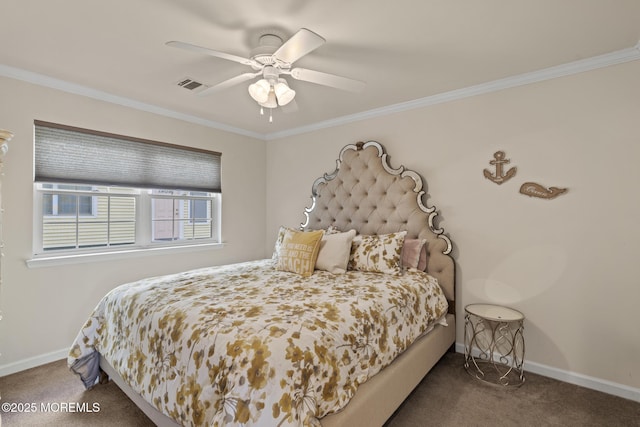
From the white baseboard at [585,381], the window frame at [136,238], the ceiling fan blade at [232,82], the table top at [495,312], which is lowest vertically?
the white baseboard at [585,381]

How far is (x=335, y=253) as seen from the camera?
273 centimetres

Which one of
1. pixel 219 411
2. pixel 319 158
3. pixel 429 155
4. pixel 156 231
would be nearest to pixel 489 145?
pixel 429 155

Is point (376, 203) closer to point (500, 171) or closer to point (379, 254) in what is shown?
point (379, 254)

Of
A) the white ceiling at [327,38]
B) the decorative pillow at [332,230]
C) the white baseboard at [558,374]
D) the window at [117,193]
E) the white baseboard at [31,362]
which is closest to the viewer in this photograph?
the white ceiling at [327,38]

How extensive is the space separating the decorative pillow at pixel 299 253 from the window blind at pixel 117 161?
1532 mm

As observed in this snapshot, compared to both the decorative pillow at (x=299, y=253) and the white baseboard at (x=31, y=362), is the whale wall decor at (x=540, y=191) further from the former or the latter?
the white baseboard at (x=31, y=362)

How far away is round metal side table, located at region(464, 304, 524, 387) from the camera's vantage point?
2379 millimetres

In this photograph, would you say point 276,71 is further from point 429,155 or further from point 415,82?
point 429,155

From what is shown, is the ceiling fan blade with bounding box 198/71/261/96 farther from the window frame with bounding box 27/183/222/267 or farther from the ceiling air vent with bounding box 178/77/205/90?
the window frame with bounding box 27/183/222/267

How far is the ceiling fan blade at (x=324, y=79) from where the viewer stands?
76.3 inches

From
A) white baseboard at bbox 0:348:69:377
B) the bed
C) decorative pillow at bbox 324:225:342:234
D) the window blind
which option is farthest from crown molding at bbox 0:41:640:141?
white baseboard at bbox 0:348:69:377

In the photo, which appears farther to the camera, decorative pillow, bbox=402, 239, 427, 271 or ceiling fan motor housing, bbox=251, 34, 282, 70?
decorative pillow, bbox=402, 239, 427, 271

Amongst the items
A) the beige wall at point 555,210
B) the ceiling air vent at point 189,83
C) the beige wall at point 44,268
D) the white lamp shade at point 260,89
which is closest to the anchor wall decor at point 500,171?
the beige wall at point 555,210

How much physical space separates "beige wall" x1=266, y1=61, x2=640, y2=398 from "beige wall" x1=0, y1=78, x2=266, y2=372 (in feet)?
9.49
